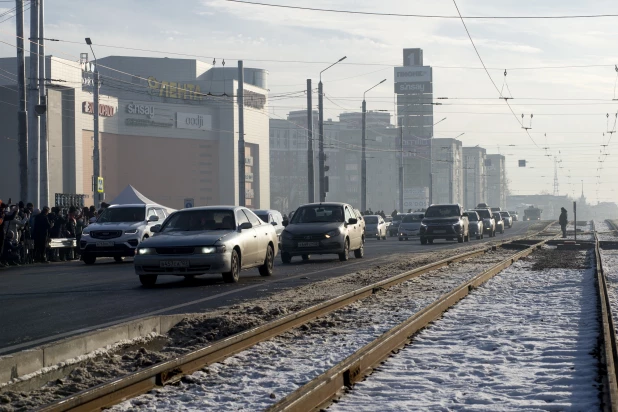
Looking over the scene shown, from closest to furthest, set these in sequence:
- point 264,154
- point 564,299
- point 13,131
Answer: point 564,299 → point 13,131 → point 264,154

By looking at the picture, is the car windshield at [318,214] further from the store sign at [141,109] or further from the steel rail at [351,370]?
the store sign at [141,109]

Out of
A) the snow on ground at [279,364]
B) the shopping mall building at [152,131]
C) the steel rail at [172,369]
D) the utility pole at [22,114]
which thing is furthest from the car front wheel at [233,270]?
the shopping mall building at [152,131]

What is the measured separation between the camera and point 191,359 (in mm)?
7977

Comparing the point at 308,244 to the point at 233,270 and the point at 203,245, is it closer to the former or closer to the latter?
the point at 233,270

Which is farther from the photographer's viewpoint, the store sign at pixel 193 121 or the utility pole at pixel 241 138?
the store sign at pixel 193 121

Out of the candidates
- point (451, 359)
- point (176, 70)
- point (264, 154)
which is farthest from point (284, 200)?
point (451, 359)

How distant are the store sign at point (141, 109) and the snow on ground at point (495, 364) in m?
111

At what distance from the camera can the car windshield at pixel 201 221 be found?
721 inches

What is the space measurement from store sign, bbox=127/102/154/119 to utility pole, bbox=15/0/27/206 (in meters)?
90.5

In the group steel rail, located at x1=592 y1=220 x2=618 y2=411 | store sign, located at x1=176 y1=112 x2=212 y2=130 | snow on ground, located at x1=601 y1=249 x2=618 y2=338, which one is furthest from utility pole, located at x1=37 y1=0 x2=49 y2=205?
store sign, located at x1=176 y1=112 x2=212 y2=130

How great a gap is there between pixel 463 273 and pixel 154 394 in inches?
560

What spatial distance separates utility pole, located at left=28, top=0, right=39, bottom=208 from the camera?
3089cm

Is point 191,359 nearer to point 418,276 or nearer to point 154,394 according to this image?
point 154,394

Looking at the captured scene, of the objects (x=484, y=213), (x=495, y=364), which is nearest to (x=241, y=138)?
(x=484, y=213)
